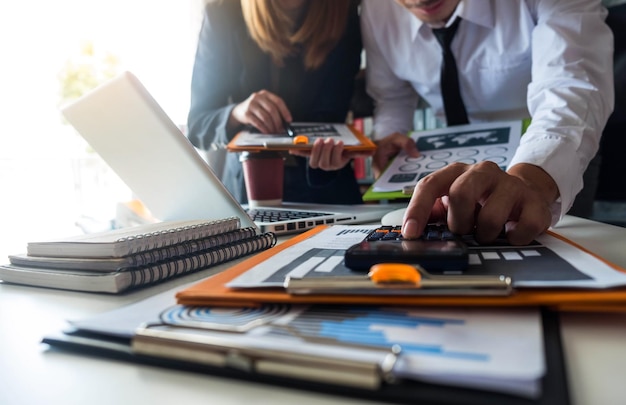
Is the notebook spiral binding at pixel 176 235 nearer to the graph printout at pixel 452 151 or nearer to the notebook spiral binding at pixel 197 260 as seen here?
the notebook spiral binding at pixel 197 260

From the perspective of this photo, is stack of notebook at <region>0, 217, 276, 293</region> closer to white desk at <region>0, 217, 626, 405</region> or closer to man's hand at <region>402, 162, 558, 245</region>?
white desk at <region>0, 217, 626, 405</region>

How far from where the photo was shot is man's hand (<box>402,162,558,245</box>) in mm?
438

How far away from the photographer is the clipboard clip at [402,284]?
0.90ft

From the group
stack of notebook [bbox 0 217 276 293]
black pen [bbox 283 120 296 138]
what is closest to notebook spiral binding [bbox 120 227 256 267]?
stack of notebook [bbox 0 217 276 293]

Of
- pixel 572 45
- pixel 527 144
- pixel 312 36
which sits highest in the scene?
pixel 312 36

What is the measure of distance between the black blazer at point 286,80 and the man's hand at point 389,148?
0.78ft

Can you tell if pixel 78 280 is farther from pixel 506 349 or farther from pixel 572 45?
pixel 572 45

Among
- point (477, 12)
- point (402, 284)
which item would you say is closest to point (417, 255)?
point (402, 284)

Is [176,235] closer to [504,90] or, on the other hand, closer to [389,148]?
[389,148]

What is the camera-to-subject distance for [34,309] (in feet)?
1.25

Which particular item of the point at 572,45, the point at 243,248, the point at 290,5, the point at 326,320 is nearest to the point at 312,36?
the point at 290,5

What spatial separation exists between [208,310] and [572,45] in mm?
869

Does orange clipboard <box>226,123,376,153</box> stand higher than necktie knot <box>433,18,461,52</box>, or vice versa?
necktie knot <box>433,18,461,52</box>

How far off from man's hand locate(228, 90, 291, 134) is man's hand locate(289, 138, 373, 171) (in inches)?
4.0
